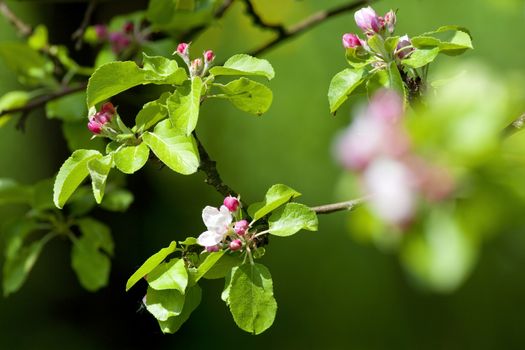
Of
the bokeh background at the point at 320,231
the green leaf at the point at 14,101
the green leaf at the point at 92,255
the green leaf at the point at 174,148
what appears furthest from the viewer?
the bokeh background at the point at 320,231

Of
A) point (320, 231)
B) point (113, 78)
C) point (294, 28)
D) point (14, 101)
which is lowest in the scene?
point (320, 231)

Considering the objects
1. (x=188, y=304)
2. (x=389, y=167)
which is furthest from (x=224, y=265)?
(x=389, y=167)

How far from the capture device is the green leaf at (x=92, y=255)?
142cm

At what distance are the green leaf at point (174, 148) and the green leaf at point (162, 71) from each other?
0.05 m

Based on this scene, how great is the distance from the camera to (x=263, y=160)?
357 centimetres

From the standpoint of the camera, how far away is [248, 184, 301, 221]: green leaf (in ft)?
2.87

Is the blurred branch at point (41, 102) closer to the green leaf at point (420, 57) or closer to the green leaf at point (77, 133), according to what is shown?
the green leaf at point (77, 133)

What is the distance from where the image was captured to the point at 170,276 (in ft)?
2.81

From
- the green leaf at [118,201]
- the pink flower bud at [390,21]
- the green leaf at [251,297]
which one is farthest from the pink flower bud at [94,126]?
the green leaf at [118,201]

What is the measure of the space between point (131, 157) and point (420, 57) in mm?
335

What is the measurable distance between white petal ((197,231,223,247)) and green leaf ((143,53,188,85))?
0.17m

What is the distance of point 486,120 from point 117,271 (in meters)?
2.27

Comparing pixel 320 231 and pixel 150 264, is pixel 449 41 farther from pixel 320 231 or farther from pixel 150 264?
pixel 320 231

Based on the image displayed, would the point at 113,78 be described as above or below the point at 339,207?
above
